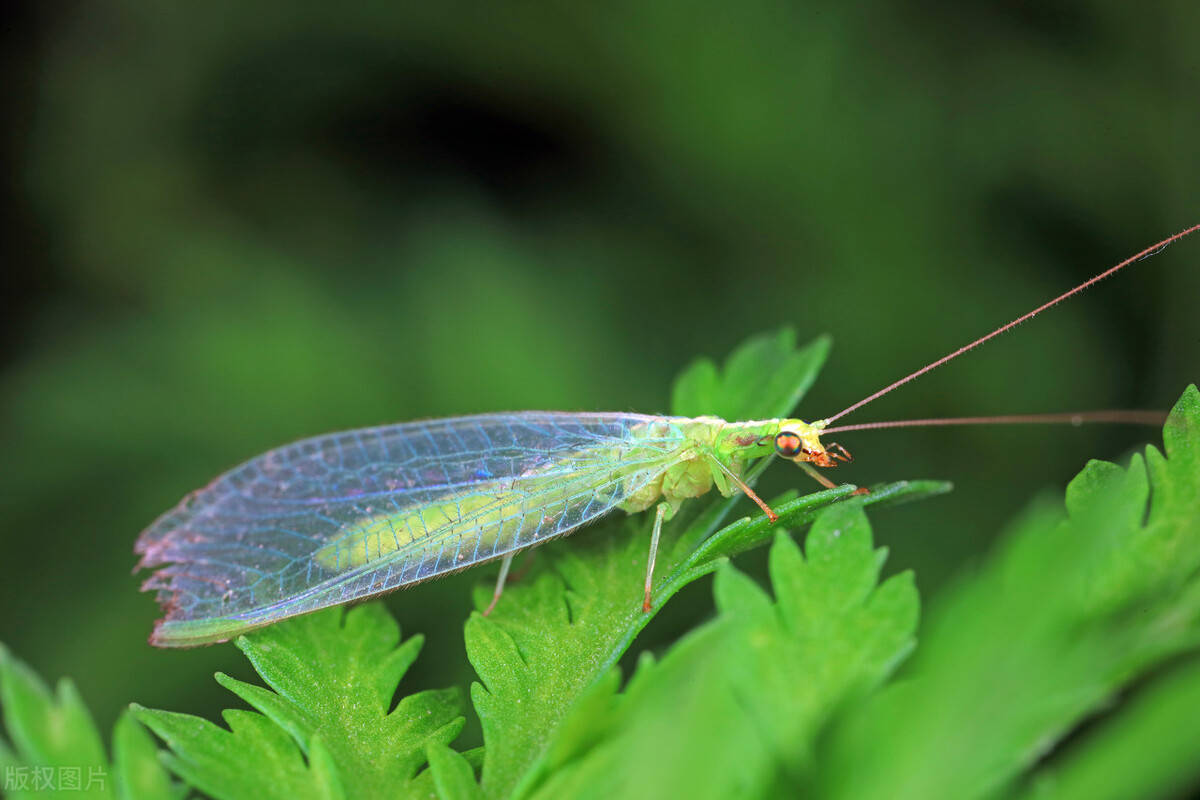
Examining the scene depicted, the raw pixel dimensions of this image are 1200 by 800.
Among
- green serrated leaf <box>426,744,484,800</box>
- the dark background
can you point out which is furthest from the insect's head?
green serrated leaf <box>426,744,484,800</box>

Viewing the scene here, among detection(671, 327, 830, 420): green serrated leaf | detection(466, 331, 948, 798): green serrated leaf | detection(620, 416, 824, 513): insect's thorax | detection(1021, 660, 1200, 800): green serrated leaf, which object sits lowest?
detection(1021, 660, 1200, 800): green serrated leaf

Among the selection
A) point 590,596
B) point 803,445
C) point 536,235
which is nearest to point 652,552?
point 590,596

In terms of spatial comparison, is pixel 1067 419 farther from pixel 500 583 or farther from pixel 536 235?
pixel 536 235

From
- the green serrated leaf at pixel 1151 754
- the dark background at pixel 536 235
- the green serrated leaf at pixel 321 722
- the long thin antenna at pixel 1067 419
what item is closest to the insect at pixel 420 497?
the long thin antenna at pixel 1067 419

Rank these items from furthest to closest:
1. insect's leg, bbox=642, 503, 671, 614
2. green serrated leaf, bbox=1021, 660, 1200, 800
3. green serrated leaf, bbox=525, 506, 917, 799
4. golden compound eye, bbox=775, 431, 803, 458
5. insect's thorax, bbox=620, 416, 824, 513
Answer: insect's thorax, bbox=620, 416, 824, 513 → golden compound eye, bbox=775, 431, 803, 458 → insect's leg, bbox=642, 503, 671, 614 → green serrated leaf, bbox=525, 506, 917, 799 → green serrated leaf, bbox=1021, 660, 1200, 800

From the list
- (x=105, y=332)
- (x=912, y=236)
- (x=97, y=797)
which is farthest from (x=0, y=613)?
(x=912, y=236)

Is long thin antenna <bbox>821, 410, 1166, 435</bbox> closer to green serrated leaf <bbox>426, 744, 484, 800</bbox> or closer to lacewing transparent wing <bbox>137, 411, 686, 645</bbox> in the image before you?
lacewing transparent wing <bbox>137, 411, 686, 645</bbox>

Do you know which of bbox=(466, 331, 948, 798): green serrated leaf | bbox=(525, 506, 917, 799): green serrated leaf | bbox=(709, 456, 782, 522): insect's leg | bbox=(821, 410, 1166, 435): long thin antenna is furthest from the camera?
bbox=(709, 456, 782, 522): insect's leg
